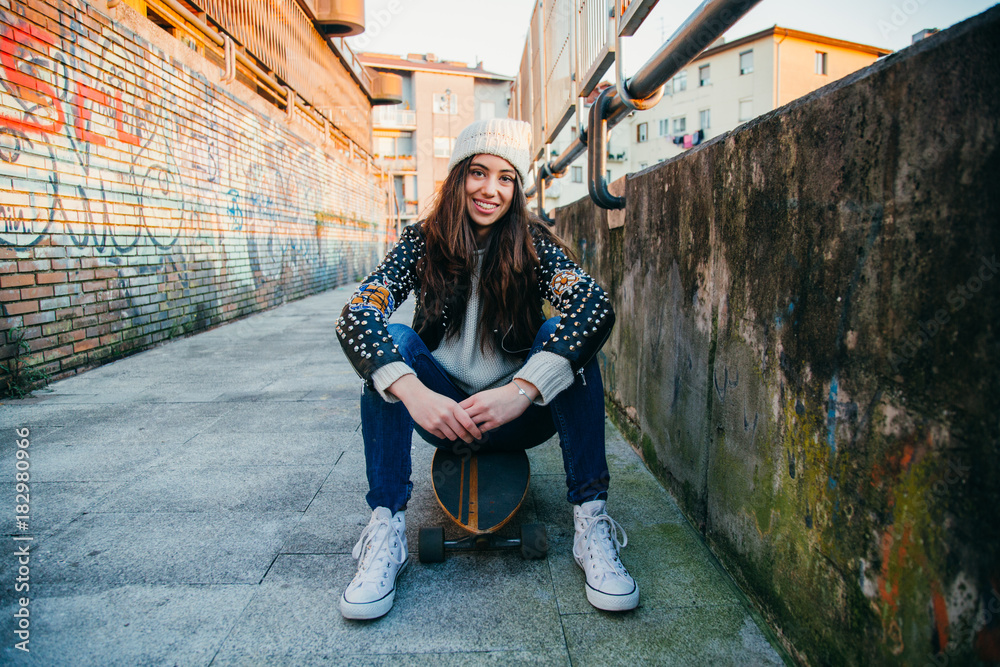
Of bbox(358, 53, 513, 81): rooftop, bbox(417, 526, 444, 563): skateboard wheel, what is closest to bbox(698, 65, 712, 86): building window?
bbox(358, 53, 513, 81): rooftop

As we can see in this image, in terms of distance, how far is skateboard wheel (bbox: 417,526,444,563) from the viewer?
5.65 feet

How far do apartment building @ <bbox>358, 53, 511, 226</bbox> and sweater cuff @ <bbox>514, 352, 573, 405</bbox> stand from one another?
3438cm

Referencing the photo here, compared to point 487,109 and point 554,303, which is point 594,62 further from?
point 487,109

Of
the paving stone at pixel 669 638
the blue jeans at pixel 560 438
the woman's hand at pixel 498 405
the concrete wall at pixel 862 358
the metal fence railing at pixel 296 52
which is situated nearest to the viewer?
the concrete wall at pixel 862 358

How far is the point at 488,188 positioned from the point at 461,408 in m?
0.87

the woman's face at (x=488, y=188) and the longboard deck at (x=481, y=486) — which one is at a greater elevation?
the woman's face at (x=488, y=188)

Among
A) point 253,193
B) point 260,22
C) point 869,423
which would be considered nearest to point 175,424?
point 869,423

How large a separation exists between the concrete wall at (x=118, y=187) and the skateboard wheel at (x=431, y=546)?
3.40m

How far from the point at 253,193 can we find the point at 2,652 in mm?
7371

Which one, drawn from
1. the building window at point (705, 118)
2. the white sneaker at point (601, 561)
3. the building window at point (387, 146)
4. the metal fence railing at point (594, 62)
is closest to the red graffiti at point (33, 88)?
the metal fence railing at point (594, 62)

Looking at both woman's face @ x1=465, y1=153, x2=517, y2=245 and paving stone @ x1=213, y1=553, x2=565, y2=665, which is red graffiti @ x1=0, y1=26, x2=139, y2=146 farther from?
Answer: paving stone @ x1=213, y1=553, x2=565, y2=665

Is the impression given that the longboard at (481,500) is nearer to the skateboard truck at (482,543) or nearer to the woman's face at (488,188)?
the skateboard truck at (482,543)

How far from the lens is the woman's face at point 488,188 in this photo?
2021mm

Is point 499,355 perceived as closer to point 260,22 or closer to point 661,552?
point 661,552
